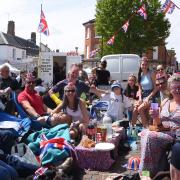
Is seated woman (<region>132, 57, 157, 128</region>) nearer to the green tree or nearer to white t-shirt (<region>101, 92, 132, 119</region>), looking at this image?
white t-shirt (<region>101, 92, 132, 119</region>)

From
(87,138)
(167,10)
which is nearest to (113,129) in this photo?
(87,138)

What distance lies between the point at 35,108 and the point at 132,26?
27.9 meters

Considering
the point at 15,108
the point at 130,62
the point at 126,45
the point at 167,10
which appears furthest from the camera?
the point at 126,45

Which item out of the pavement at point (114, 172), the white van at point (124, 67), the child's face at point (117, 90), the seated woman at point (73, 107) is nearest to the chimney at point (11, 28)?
the white van at point (124, 67)

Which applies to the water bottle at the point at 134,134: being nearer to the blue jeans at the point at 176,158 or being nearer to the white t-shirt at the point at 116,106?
the white t-shirt at the point at 116,106

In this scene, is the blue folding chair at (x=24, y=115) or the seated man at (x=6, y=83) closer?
the blue folding chair at (x=24, y=115)

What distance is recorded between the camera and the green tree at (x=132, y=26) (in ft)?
113

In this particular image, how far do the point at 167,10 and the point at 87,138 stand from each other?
13232 mm

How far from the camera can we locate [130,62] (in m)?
16.2

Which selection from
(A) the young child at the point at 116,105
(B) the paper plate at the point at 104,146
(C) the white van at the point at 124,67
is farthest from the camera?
(C) the white van at the point at 124,67

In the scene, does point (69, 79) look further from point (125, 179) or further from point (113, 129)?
point (125, 179)

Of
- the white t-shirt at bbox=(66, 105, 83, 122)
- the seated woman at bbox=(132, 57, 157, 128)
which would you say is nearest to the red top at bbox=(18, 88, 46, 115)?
the white t-shirt at bbox=(66, 105, 83, 122)

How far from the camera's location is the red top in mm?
7379

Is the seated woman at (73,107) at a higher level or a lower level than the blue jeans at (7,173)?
higher
